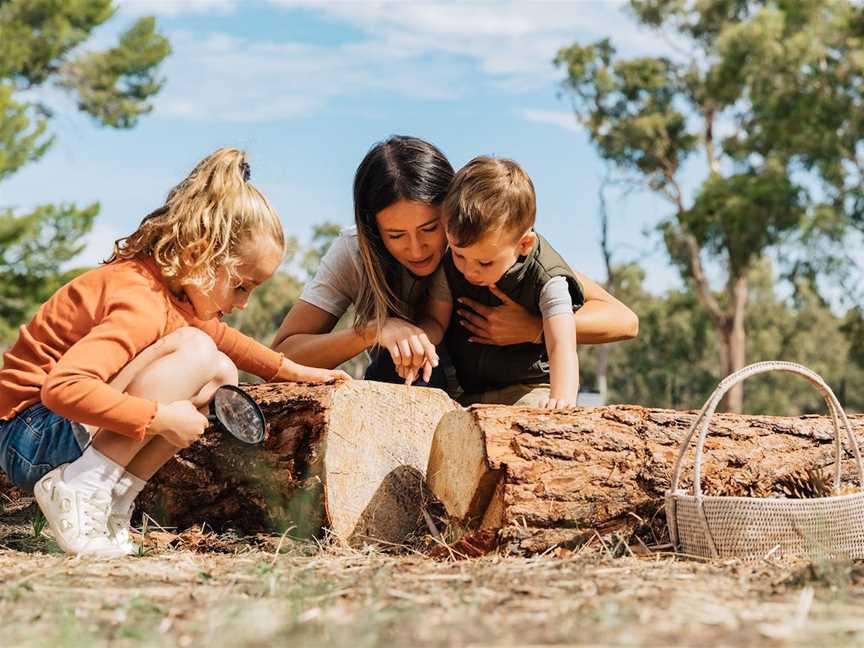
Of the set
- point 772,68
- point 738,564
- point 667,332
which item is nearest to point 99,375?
point 738,564

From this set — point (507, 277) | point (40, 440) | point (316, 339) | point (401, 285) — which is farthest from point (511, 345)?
point (40, 440)

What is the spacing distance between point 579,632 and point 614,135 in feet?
85.5

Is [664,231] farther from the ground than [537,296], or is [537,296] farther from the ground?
[664,231]

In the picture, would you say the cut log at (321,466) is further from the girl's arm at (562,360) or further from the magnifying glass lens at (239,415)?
the girl's arm at (562,360)

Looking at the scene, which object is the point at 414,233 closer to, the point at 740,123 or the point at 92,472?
the point at 92,472

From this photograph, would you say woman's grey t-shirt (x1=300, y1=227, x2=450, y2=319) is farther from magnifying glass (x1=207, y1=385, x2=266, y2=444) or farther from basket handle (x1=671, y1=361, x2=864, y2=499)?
basket handle (x1=671, y1=361, x2=864, y2=499)

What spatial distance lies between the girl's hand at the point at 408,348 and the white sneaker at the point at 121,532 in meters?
1.20

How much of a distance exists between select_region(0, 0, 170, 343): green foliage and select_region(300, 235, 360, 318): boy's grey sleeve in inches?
611

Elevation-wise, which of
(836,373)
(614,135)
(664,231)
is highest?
(614,135)

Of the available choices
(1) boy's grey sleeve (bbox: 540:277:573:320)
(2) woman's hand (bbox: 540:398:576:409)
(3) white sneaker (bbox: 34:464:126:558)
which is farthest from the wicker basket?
(3) white sneaker (bbox: 34:464:126:558)

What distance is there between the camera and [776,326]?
38906mm

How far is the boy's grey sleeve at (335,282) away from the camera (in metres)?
4.91

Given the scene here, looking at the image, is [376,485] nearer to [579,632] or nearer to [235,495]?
[235,495]

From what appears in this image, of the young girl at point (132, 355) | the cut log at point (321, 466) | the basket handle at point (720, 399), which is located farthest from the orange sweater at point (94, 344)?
the basket handle at point (720, 399)
